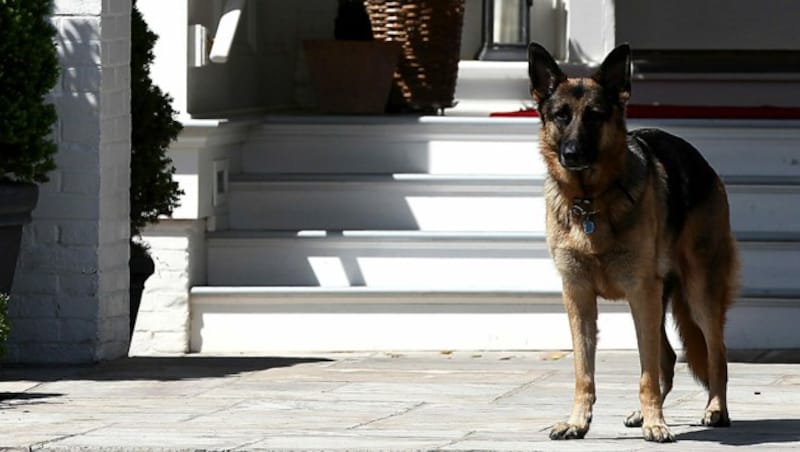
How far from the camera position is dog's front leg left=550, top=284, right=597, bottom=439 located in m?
6.47

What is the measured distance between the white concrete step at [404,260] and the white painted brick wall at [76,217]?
42.7 inches

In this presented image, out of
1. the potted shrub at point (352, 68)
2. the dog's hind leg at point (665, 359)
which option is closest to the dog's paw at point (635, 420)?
the dog's hind leg at point (665, 359)

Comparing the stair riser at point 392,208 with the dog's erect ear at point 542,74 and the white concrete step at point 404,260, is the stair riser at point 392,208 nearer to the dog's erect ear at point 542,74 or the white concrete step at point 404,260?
the white concrete step at point 404,260

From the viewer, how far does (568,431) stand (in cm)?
643

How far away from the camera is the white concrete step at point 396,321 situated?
899 cm

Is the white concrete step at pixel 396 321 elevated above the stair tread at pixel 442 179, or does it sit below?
below

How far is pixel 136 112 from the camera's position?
8.85 m

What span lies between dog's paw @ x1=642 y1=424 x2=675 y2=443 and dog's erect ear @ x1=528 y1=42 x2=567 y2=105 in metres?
1.17

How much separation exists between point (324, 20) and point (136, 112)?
374 cm

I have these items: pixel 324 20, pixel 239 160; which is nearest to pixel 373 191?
pixel 239 160

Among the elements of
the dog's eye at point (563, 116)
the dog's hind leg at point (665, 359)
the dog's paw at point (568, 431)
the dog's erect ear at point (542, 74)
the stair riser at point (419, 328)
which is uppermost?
the dog's erect ear at point (542, 74)

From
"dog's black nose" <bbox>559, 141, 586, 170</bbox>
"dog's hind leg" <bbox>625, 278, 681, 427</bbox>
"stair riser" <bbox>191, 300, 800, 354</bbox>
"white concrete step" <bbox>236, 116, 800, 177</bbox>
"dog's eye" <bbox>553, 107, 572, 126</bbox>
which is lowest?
"stair riser" <bbox>191, 300, 800, 354</bbox>

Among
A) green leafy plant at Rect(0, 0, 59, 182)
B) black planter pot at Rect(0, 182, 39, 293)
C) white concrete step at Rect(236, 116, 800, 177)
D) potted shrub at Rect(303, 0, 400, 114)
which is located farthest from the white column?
black planter pot at Rect(0, 182, 39, 293)

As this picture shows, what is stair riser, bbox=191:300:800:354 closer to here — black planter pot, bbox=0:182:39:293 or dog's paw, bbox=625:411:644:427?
black planter pot, bbox=0:182:39:293
